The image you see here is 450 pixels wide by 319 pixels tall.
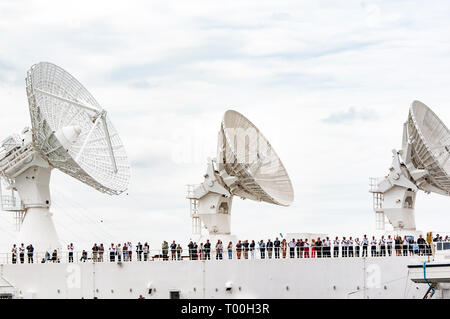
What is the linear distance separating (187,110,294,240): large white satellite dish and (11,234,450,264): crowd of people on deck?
2230 millimetres

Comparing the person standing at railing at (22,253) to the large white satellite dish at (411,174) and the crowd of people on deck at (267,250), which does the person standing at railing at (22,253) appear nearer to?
the crowd of people on deck at (267,250)

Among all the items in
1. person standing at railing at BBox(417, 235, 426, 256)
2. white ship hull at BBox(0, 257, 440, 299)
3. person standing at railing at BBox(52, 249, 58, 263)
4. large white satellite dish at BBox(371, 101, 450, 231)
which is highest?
large white satellite dish at BBox(371, 101, 450, 231)

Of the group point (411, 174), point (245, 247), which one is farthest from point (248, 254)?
point (411, 174)

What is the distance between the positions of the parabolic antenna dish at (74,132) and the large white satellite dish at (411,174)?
56.1ft

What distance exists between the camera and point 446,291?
140 feet

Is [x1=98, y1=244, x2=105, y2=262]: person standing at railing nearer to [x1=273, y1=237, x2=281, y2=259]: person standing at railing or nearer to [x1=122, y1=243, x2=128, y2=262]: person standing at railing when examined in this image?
[x1=122, y1=243, x2=128, y2=262]: person standing at railing

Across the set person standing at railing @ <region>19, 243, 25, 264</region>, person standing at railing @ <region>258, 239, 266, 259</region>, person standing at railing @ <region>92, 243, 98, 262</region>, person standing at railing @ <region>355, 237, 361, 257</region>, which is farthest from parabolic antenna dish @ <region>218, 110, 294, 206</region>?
person standing at railing @ <region>19, 243, 25, 264</region>

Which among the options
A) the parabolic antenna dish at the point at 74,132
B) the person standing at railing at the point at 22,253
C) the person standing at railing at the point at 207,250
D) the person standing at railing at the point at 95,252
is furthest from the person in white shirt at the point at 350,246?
the person standing at railing at the point at 22,253

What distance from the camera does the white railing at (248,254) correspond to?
46.2 metres

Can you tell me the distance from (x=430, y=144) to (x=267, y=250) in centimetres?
1390

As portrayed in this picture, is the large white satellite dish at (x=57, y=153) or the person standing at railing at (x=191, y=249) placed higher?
the large white satellite dish at (x=57, y=153)

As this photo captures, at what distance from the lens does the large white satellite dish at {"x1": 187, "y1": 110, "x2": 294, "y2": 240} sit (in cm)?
5556

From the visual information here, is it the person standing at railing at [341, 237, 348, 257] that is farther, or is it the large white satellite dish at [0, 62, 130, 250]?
the large white satellite dish at [0, 62, 130, 250]
